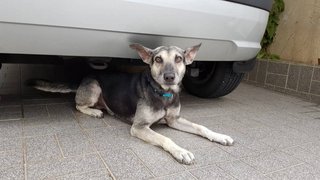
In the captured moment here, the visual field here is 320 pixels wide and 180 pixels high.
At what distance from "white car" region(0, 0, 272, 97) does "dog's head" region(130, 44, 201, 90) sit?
94 millimetres

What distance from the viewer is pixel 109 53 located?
2074 mm

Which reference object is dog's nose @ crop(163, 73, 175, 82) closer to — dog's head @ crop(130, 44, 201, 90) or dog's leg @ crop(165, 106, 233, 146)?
dog's head @ crop(130, 44, 201, 90)

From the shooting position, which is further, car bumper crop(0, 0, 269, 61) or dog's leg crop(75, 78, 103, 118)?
dog's leg crop(75, 78, 103, 118)

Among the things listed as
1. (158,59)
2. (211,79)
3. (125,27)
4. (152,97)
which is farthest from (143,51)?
(211,79)

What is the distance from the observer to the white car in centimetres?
168

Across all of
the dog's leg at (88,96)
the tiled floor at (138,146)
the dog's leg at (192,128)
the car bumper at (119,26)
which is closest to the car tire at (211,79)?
the tiled floor at (138,146)

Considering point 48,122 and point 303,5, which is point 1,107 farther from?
point 303,5

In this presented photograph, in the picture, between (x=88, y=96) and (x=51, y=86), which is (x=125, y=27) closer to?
(x=88, y=96)

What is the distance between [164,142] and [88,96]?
3.37 feet

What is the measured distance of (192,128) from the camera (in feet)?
7.21

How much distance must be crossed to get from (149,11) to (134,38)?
0.24m

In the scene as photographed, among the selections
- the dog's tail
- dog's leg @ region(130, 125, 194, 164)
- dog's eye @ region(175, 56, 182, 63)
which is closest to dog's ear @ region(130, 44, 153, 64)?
dog's eye @ region(175, 56, 182, 63)

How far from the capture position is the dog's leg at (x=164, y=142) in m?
1.69

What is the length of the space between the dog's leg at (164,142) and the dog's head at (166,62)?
375 mm
